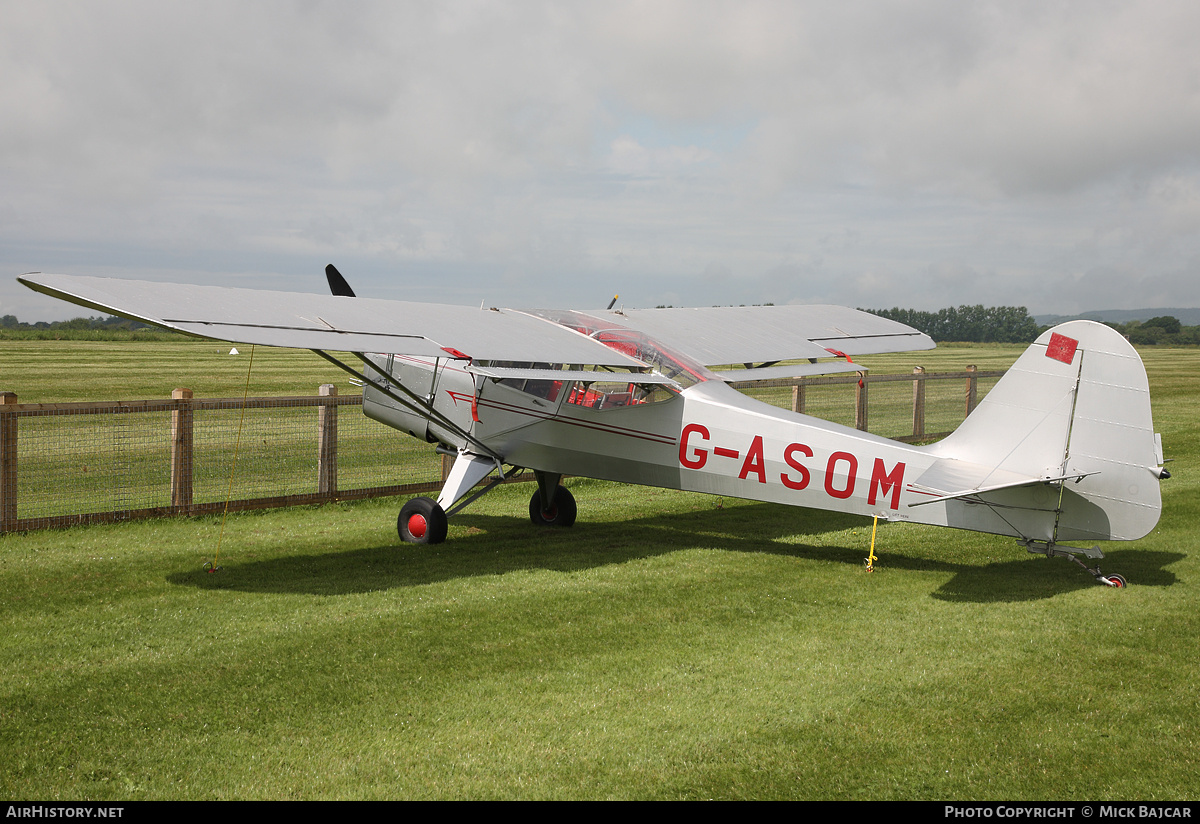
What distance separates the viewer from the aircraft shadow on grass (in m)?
7.10

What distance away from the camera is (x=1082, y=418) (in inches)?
256

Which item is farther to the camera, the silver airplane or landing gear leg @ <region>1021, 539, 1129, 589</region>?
landing gear leg @ <region>1021, 539, 1129, 589</region>

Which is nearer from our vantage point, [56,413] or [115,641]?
[115,641]

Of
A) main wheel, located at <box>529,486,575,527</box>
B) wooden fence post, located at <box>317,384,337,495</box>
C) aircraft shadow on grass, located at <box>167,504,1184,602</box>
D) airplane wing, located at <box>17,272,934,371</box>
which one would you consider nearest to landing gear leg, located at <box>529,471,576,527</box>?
main wheel, located at <box>529,486,575,527</box>

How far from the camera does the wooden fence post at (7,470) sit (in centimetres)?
877

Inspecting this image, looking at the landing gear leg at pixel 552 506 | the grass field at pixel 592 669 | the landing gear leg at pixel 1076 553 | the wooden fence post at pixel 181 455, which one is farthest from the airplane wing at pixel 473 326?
the landing gear leg at pixel 1076 553

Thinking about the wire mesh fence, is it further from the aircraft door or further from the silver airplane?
the silver airplane

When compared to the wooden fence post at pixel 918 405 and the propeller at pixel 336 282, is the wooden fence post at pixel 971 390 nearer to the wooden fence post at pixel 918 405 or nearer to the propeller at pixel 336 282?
the wooden fence post at pixel 918 405

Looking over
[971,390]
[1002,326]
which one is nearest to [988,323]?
[1002,326]

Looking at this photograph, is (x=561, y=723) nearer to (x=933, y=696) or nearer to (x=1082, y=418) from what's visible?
Result: (x=933, y=696)

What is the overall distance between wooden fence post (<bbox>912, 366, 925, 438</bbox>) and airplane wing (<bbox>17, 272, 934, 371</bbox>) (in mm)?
6059

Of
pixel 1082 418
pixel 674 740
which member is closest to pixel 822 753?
pixel 674 740

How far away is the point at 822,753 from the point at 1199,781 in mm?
1582

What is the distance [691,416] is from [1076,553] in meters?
3.34
